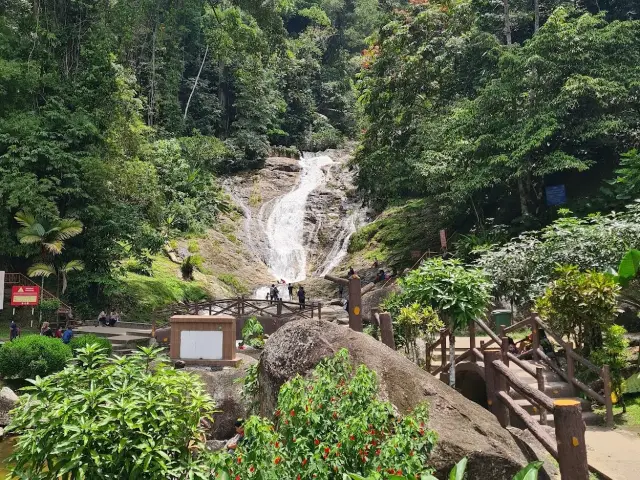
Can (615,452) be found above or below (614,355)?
below

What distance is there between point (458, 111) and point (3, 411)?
773 inches

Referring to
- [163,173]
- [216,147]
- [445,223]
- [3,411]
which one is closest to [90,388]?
[3,411]

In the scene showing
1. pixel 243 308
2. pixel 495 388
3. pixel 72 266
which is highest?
pixel 72 266

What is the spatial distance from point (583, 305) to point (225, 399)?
7722 mm

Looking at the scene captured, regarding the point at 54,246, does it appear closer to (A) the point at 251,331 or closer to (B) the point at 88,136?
(B) the point at 88,136

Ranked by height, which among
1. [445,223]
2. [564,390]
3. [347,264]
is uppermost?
[445,223]

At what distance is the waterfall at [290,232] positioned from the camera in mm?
31172

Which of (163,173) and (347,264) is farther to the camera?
(163,173)

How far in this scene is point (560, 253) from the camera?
47.0 ft

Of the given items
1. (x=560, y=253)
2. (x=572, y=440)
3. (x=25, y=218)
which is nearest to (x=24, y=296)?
(x=25, y=218)

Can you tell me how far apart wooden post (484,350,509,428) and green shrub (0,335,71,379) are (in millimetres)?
10850

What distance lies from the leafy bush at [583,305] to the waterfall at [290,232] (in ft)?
65.2

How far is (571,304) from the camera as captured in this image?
10703 mm

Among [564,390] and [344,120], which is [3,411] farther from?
[344,120]
